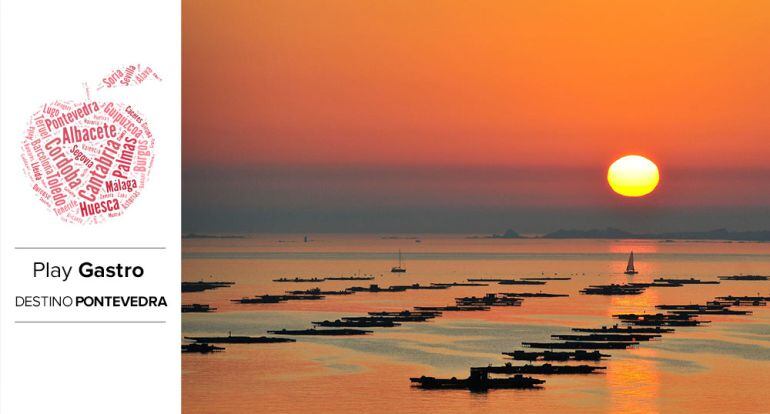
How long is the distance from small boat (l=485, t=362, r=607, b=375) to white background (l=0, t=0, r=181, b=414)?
990 inches

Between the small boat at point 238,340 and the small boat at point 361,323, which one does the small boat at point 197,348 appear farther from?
the small boat at point 361,323

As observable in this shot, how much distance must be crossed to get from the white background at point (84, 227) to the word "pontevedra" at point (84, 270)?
2.1 inches

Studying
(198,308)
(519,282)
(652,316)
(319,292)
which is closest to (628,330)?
(652,316)

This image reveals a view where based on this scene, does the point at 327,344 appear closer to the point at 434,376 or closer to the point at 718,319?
the point at 434,376

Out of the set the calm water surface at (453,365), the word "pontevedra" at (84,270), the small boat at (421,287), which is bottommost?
Answer: the calm water surface at (453,365)

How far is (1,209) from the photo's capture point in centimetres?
1102

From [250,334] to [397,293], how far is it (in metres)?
29.7

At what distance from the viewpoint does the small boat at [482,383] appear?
3306cm

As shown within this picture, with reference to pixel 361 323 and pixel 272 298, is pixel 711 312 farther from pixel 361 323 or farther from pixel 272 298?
pixel 272 298

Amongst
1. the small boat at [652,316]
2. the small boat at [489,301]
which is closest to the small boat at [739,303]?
the small boat at [652,316]

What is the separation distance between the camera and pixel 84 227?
1112 cm

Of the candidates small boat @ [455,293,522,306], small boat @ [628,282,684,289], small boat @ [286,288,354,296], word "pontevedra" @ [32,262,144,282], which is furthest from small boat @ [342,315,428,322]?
word "pontevedra" @ [32,262,144,282]

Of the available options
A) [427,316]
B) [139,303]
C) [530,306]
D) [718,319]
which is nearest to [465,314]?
[427,316]

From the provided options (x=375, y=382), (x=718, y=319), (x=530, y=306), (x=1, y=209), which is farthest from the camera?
(x=530, y=306)
